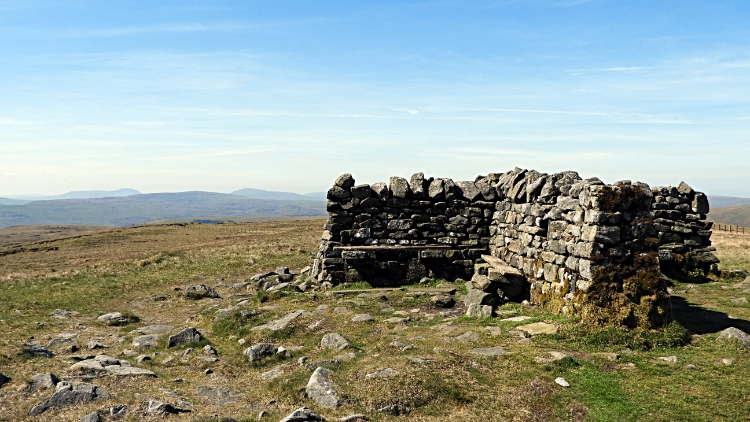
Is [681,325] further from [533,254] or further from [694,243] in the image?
[694,243]

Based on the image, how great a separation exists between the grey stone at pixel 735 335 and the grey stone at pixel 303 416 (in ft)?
26.6

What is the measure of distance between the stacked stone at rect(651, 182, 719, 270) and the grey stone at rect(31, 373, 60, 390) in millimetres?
18467

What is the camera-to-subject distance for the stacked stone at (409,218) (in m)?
16.8

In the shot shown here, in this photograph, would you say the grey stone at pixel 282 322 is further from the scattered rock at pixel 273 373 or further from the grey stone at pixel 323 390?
the grey stone at pixel 323 390

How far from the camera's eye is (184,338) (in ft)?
39.9

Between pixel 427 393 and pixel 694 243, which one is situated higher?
pixel 694 243

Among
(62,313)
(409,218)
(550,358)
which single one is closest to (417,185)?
(409,218)

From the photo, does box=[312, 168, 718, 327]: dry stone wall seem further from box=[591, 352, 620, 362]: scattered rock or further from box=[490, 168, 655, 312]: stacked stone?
box=[591, 352, 620, 362]: scattered rock

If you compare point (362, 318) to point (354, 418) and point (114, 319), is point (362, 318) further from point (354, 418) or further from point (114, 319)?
point (114, 319)

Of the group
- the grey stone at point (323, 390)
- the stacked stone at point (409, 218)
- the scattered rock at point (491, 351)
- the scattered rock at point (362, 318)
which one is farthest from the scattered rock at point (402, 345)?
the stacked stone at point (409, 218)

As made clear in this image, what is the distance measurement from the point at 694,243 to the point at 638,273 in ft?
33.0

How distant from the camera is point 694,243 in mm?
17953

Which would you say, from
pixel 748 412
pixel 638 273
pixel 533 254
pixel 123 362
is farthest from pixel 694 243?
pixel 123 362

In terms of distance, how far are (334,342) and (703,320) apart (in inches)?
339
